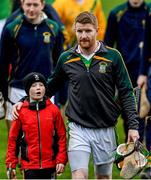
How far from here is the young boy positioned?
1077cm

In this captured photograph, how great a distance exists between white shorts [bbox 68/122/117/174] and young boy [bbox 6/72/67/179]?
23 cm

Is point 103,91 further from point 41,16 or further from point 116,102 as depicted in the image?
point 41,16

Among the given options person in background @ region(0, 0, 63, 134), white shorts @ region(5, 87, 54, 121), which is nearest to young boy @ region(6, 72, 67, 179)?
person in background @ region(0, 0, 63, 134)

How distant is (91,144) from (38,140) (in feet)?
1.81

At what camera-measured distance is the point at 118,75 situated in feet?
34.6

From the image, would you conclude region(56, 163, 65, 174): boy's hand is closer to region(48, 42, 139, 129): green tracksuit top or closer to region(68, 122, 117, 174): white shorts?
region(68, 122, 117, 174): white shorts

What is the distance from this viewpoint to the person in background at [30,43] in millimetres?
12766

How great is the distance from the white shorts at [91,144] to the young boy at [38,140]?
23 centimetres

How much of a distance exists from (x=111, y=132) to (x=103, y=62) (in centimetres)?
69

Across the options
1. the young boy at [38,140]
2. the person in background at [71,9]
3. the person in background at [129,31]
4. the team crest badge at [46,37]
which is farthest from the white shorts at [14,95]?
the person in background at [71,9]

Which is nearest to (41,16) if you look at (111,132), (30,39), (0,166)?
(30,39)

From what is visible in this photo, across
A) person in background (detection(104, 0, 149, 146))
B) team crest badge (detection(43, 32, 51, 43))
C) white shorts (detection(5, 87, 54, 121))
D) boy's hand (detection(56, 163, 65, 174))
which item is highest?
team crest badge (detection(43, 32, 51, 43))

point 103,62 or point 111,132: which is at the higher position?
point 103,62

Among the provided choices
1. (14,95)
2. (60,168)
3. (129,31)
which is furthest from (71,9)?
(60,168)
